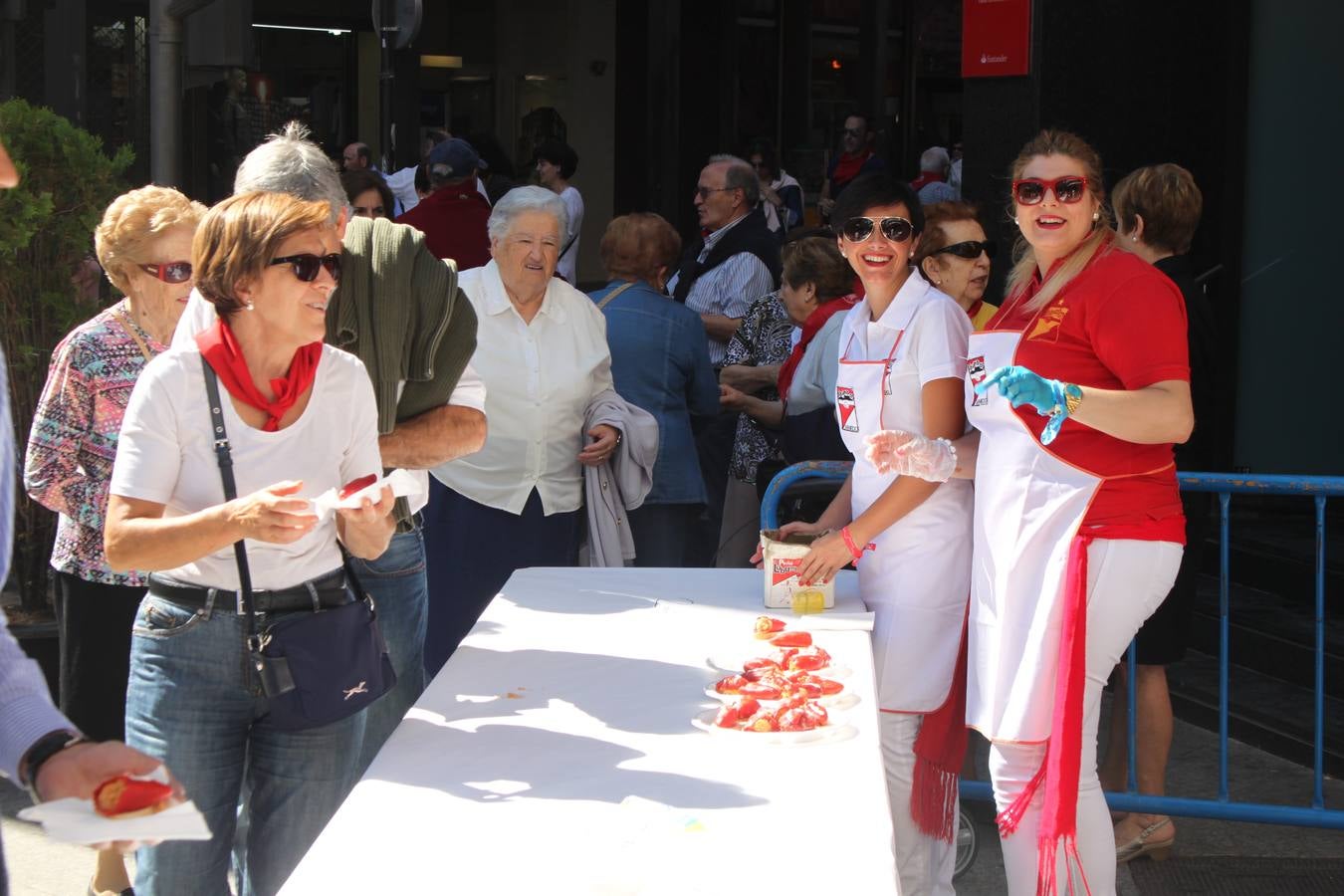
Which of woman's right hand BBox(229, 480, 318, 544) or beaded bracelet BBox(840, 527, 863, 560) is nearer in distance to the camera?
woman's right hand BBox(229, 480, 318, 544)

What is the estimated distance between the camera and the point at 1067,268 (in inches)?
134

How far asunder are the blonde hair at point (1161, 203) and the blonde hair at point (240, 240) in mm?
2714

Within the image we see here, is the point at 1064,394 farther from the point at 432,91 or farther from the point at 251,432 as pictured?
the point at 432,91

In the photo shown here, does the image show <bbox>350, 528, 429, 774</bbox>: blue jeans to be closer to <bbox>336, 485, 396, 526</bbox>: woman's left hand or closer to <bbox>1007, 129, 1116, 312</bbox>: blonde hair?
<bbox>336, 485, 396, 526</bbox>: woman's left hand

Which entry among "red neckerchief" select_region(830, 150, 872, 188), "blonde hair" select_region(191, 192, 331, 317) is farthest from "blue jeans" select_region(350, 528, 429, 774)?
"red neckerchief" select_region(830, 150, 872, 188)

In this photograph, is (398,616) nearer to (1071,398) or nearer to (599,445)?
(599,445)

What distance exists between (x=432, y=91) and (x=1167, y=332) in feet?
51.0

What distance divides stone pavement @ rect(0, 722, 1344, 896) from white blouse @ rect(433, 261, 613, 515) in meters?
1.56

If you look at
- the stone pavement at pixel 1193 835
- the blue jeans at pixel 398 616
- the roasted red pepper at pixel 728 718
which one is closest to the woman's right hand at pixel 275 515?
the roasted red pepper at pixel 728 718

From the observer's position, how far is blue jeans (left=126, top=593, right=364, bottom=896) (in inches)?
111

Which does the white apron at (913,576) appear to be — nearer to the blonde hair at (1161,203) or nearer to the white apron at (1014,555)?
the white apron at (1014,555)

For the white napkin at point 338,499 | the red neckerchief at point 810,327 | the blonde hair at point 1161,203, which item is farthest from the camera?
the red neckerchief at point 810,327

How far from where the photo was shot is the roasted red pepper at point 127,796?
1664 mm

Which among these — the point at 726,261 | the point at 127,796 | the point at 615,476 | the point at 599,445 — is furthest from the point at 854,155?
the point at 127,796
